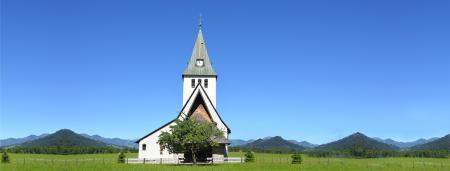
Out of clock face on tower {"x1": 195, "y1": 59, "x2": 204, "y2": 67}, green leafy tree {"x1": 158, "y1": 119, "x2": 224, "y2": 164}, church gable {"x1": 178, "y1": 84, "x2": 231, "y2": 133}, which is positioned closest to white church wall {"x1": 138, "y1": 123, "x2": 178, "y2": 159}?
church gable {"x1": 178, "y1": 84, "x2": 231, "y2": 133}

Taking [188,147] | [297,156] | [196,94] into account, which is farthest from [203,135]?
[196,94]

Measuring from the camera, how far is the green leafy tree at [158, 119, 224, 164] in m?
55.4

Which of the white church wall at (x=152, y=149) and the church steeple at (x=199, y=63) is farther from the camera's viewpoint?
the church steeple at (x=199, y=63)

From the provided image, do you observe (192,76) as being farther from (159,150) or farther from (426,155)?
(426,155)

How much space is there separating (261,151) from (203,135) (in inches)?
2619

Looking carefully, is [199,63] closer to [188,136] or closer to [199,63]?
[199,63]

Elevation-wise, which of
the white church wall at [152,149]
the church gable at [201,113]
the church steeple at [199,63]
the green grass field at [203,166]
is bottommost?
the green grass field at [203,166]

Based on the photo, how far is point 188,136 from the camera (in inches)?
2165

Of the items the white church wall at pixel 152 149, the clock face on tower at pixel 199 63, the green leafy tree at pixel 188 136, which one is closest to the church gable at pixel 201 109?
the white church wall at pixel 152 149

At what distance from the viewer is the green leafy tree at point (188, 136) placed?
5541cm

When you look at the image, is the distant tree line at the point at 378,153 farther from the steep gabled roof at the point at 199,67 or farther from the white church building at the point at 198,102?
the steep gabled roof at the point at 199,67

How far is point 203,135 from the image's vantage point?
2208 inches

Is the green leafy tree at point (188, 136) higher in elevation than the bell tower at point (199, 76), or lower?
lower

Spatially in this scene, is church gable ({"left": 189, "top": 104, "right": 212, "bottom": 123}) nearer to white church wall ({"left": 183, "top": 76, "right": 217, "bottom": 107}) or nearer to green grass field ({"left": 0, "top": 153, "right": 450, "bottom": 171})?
white church wall ({"left": 183, "top": 76, "right": 217, "bottom": 107})
